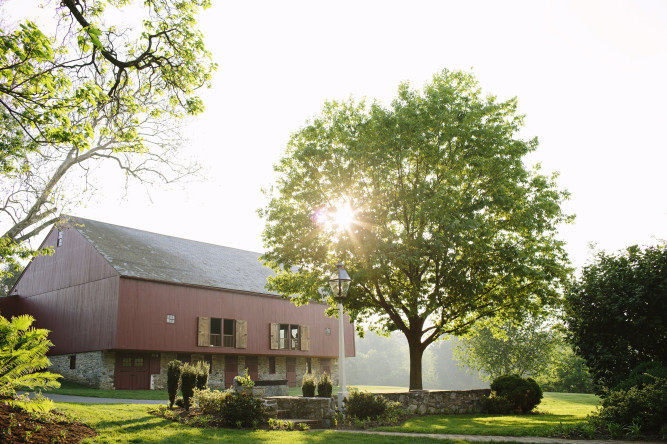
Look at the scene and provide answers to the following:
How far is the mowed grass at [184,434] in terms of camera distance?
870 centimetres

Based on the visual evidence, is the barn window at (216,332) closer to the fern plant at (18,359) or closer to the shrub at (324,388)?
the shrub at (324,388)

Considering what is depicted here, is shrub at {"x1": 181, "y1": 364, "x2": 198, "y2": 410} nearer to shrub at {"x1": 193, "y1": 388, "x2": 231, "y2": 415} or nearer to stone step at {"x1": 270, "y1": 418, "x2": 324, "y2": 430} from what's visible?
shrub at {"x1": 193, "y1": 388, "x2": 231, "y2": 415}

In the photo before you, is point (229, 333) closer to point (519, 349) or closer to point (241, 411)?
point (519, 349)

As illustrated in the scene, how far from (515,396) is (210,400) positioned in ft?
34.2

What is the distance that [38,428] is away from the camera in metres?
7.36

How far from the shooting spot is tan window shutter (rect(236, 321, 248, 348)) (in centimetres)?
3000

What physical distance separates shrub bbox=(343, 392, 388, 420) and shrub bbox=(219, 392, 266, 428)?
8.07 ft

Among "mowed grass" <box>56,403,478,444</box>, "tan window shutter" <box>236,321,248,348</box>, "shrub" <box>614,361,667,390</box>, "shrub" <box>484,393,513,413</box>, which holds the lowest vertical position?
"shrub" <box>484,393,513,413</box>

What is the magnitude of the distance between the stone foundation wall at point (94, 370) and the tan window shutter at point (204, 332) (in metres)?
4.65

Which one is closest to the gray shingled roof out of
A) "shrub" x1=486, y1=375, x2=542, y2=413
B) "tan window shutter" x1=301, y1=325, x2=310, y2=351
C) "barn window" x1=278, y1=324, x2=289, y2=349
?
"barn window" x1=278, y1=324, x2=289, y2=349

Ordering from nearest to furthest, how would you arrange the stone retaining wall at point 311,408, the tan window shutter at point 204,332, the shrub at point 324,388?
the stone retaining wall at point 311,408 → the shrub at point 324,388 → the tan window shutter at point 204,332

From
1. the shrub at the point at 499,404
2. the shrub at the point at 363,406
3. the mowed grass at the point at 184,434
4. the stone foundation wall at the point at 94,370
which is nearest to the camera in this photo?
the mowed grass at the point at 184,434

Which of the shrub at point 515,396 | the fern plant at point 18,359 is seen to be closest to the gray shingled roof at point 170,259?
the shrub at point 515,396

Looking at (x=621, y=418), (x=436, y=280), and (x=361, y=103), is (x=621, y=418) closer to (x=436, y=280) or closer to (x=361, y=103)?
(x=436, y=280)
